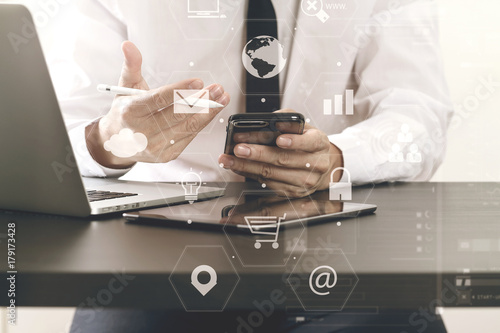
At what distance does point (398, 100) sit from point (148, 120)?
23.5 inches

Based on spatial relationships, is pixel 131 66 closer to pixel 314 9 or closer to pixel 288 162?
pixel 288 162

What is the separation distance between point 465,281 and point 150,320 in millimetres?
456

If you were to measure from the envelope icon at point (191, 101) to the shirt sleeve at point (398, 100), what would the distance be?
303mm

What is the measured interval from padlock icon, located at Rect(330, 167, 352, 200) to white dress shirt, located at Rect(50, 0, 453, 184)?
25 centimetres

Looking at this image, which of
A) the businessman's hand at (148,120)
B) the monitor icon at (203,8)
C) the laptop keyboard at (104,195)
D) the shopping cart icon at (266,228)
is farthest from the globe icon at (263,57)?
the shopping cart icon at (266,228)

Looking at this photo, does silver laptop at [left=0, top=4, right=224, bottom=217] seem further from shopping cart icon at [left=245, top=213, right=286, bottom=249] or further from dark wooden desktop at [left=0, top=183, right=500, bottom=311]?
shopping cart icon at [left=245, top=213, right=286, bottom=249]

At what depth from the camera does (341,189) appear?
770mm

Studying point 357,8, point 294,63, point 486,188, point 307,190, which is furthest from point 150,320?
point 357,8

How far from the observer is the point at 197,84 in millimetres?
654

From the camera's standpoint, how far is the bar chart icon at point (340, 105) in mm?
1158

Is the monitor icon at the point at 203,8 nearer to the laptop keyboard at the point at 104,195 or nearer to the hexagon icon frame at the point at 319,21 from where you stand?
the hexagon icon frame at the point at 319,21

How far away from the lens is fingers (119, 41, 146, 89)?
698 mm

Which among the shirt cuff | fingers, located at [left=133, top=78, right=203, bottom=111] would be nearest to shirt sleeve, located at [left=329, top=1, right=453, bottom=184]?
fingers, located at [left=133, top=78, right=203, bottom=111]

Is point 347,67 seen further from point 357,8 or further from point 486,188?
point 486,188
